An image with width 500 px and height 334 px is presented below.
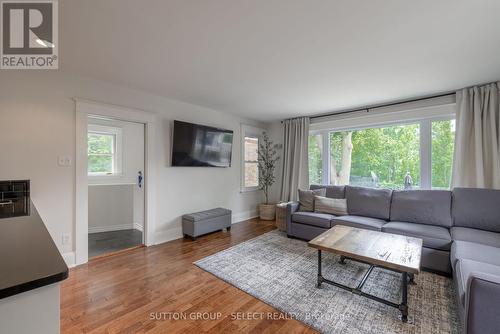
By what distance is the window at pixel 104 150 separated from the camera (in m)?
4.12

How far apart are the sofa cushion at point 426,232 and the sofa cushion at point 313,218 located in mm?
732

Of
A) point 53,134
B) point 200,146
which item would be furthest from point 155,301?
point 200,146

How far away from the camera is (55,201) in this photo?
2.59m

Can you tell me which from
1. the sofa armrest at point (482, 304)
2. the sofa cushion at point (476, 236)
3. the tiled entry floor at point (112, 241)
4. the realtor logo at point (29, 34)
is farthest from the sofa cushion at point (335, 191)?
the realtor logo at point (29, 34)

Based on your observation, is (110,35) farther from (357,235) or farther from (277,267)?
(357,235)

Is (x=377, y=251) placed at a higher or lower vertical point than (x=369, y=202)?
lower

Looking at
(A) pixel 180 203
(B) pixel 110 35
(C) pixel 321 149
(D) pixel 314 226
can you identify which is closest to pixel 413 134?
(C) pixel 321 149

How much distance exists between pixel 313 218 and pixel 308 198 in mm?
471

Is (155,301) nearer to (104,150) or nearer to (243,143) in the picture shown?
(104,150)

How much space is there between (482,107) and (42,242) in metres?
4.58

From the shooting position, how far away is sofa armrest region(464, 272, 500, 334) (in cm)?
122

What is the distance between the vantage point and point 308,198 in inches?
151

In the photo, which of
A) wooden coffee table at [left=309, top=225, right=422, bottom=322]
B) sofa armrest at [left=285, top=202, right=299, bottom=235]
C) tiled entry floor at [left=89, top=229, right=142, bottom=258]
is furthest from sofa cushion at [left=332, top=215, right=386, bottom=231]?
tiled entry floor at [left=89, top=229, right=142, bottom=258]

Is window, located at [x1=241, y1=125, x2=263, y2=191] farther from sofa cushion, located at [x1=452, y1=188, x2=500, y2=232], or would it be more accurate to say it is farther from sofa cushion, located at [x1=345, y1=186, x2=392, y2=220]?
sofa cushion, located at [x1=452, y1=188, x2=500, y2=232]
